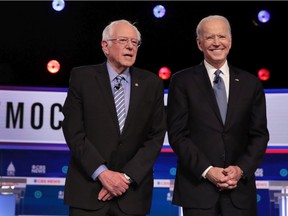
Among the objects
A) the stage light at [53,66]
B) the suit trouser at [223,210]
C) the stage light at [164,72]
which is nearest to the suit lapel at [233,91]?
the suit trouser at [223,210]

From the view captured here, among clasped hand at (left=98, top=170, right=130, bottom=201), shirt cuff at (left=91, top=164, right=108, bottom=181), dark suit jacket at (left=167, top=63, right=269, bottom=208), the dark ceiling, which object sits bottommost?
clasped hand at (left=98, top=170, right=130, bottom=201)

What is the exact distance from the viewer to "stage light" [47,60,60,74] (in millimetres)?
5129

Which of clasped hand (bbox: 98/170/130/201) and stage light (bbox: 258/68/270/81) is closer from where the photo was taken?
clasped hand (bbox: 98/170/130/201)

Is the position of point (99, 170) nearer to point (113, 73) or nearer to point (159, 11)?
point (113, 73)

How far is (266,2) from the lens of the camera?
5238 mm

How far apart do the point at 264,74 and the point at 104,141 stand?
248 cm

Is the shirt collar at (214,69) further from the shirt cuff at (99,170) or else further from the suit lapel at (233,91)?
the shirt cuff at (99,170)

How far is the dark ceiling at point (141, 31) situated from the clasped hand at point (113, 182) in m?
2.31

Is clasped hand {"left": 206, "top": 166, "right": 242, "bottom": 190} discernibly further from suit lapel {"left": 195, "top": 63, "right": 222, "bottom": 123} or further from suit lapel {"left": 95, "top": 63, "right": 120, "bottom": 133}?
suit lapel {"left": 95, "top": 63, "right": 120, "bottom": 133}

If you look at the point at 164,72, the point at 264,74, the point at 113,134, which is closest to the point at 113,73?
the point at 113,134

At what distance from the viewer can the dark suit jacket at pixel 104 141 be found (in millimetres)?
2971

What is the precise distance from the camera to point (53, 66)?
5.13m

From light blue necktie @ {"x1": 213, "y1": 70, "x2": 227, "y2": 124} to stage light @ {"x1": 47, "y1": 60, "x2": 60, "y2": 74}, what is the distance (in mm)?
2168

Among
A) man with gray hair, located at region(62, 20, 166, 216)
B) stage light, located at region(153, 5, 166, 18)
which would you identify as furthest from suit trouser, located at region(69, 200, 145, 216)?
stage light, located at region(153, 5, 166, 18)
